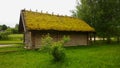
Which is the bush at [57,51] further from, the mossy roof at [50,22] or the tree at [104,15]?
the tree at [104,15]

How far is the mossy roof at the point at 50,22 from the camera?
2889 cm

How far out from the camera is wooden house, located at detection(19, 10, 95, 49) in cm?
2853

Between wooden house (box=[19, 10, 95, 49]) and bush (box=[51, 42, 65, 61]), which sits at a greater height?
wooden house (box=[19, 10, 95, 49])

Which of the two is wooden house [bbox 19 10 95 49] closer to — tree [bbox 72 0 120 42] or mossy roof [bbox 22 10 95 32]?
mossy roof [bbox 22 10 95 32]

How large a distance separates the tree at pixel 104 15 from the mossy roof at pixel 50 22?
4.20 metres

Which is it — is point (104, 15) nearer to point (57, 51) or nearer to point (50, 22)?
point (50, 22)

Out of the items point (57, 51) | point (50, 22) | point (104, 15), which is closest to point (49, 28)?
point (50, 22)

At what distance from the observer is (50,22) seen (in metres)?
31.6

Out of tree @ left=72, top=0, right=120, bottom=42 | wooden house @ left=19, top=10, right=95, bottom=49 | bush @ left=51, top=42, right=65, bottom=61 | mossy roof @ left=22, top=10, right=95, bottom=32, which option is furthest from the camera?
tree @ left=72, top=0, right=120, bottom=42

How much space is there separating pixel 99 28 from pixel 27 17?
51.2 ft

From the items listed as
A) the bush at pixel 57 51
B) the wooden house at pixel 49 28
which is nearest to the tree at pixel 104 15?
the wooden house at pixel 49 28

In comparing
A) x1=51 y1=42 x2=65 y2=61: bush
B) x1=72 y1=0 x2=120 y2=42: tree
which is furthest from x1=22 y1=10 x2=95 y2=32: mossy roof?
x1=51 y1=42 x2=65 y2=61: bush

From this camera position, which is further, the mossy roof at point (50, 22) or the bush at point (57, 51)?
the mossy roof at point (50, 22)

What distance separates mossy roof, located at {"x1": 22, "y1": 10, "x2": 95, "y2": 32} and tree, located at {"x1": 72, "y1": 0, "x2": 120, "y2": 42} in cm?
420
